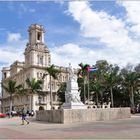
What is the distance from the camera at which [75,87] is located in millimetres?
37656

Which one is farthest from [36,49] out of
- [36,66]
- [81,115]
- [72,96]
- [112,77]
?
[81,115]

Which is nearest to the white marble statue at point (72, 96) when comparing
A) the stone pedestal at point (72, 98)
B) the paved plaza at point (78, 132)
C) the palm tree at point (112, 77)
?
the stone pedestal at point (72, 98)

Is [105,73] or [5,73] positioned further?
[5,73]

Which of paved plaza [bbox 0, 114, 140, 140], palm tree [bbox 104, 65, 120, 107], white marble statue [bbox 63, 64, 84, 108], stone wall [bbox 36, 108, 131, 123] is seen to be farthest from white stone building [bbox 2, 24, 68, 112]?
paved plaza [bbox 0, 114, 140, 140]

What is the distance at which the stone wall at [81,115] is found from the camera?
106ft

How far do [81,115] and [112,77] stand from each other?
43369mm

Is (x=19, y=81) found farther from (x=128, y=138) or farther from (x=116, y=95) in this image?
(x=128, y=138)

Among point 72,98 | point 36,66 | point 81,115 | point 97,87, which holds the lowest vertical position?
point 81,115

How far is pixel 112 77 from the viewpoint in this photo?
249 feet

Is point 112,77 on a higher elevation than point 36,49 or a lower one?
lower

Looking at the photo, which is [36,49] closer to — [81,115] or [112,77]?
[112,77]

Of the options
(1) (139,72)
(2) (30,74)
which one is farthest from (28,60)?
(1) (139,72)

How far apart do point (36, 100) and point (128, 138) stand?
78.0 metres

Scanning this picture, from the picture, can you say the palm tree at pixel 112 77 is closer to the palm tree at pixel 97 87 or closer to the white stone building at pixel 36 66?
the palm tree at pixel 97 87
